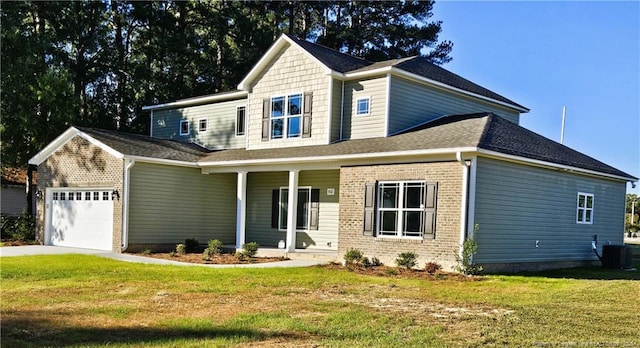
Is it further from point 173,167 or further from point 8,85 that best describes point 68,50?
point 173,167

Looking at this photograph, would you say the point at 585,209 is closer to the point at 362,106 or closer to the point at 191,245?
the point at 362,106

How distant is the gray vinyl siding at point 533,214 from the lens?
1424 centimetres

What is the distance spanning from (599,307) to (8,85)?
22.0 metres

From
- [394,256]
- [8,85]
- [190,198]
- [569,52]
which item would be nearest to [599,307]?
[394,256]

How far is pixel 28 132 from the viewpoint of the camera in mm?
24500

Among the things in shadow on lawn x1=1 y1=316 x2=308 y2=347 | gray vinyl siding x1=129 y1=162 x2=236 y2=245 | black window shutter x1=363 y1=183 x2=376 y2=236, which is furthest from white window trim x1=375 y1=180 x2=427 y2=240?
shadow on lawn x1=1 y1=316 x2=308 y2=347

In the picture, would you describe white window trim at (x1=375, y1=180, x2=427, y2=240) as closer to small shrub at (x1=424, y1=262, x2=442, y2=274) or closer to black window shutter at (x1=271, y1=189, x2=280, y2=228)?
small shrub at (x1=424, y1=262, x2=442, y2=274)

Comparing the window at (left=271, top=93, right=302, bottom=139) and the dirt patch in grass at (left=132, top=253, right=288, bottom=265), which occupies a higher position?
the window at (left=271, top=93, right=302, bottom=139)

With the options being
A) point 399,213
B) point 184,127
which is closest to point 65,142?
point 184,127

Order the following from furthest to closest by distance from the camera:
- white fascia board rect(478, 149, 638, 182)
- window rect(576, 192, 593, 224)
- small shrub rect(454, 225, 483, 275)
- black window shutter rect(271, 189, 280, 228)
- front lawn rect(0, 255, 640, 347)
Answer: black window shutter rect(271, 189, 280, 228) → window rect(576, 192, 593, 224) → white fascia board rect(478, 149, 638, 182) → small shrub rect(454, 225, 483, 275) → front lawn rect(0, 255, 640, 347)

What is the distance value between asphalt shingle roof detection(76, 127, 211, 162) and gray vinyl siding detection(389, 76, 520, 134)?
729 centimetres

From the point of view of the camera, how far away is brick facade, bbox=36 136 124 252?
60.5 ft

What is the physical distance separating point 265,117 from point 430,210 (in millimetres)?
7803

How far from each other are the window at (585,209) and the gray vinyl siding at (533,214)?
152mm
